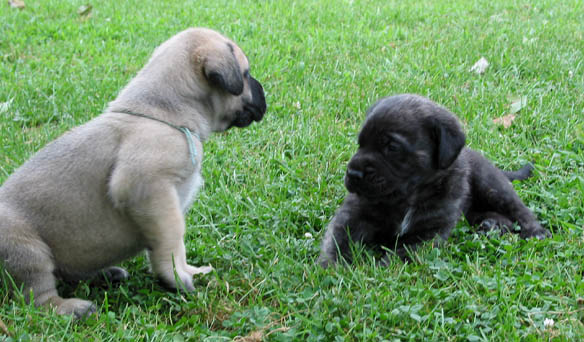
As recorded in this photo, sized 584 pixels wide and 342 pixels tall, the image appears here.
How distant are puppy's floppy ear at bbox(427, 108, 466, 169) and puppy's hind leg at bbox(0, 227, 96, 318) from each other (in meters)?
2.14

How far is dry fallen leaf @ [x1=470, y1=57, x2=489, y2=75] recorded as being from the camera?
21.8 feet

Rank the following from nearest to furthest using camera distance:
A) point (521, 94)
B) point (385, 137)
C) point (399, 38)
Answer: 1. point (385, 137)
2. point (521, 94)
3. point (399, 38)

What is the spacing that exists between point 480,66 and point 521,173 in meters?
2.44

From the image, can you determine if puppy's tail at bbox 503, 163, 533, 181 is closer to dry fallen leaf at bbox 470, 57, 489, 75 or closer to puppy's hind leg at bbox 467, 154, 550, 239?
puppy's hind leg at bbox 467, 154, 550, 239

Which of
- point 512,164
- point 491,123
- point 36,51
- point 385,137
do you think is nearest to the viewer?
point 385,137

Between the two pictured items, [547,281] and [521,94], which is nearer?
[547,281]

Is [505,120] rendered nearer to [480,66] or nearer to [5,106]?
[480,66]

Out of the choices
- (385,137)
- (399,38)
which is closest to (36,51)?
(399,38)

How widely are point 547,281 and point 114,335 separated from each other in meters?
2.18

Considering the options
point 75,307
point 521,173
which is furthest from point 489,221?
point 75,307

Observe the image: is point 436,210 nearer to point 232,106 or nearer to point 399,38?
point 232,106

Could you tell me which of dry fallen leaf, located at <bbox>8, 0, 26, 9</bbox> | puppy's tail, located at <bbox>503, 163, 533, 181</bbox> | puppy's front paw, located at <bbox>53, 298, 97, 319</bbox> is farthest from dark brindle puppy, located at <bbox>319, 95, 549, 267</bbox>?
dry fallen leaf, located at <bbox>8, 0, 26, 9</bbox>

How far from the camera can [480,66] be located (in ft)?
22.0

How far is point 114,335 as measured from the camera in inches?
111
